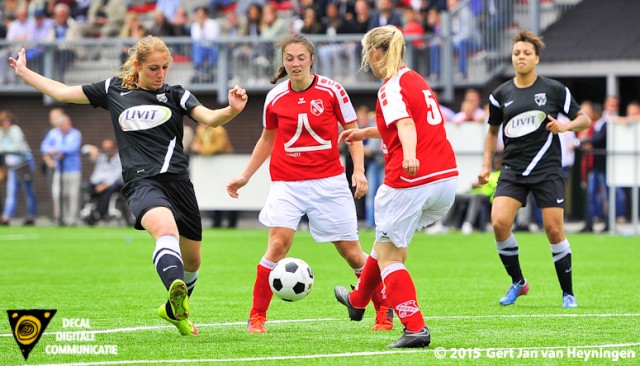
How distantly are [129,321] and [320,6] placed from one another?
17387 mm

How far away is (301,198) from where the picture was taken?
9.44m

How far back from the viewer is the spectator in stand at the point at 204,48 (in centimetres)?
2697

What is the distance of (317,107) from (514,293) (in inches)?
116

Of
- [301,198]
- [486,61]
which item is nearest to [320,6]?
[486,61]

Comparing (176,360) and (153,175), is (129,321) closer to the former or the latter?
(153,175)

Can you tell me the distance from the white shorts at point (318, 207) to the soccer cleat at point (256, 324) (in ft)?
2.30

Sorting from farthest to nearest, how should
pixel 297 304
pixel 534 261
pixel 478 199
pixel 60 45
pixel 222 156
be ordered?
pixel 60 45 < pixel 222 156 < pixel 478 199 < pixel 534 261 < pixel 297 304

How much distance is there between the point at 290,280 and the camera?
9.06m

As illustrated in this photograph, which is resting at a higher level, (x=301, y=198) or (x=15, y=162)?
(x=301, y=198)

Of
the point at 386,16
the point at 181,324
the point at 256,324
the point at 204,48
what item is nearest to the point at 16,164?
the point at 204,48

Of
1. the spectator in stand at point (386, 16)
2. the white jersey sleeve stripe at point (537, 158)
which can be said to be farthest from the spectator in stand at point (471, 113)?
the white jersey sleeve stripe at point (537, 158)

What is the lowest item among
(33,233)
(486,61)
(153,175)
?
(33,233)

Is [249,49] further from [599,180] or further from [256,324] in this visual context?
[256,324]

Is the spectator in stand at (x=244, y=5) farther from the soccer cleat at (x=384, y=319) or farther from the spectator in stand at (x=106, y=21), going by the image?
the soccer cleat at (x=384, y=319)
